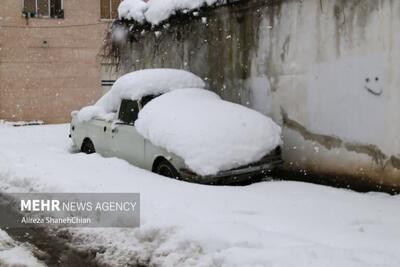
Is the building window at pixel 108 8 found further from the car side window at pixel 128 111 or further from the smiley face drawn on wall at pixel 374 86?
the smiley face drawn on wall at pixel 374 86

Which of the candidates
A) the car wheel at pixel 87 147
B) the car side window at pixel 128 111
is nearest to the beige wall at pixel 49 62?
the car wheel at pixel 87 147

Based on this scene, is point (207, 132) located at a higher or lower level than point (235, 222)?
higher

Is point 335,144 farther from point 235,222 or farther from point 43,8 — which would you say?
point 43,8

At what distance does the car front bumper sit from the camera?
281 inches

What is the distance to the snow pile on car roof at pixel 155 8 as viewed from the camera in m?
10.7

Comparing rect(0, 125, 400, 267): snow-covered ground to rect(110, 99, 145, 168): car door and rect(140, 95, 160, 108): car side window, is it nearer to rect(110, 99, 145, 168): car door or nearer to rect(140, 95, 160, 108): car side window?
rect(110, 99, 145, 168): car door

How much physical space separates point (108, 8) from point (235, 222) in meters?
19.9

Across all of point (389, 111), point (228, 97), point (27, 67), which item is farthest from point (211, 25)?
point (27, 67)

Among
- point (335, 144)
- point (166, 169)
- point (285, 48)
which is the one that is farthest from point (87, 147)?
point (335, 144)

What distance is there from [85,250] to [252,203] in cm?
206

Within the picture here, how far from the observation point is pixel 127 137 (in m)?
8.82

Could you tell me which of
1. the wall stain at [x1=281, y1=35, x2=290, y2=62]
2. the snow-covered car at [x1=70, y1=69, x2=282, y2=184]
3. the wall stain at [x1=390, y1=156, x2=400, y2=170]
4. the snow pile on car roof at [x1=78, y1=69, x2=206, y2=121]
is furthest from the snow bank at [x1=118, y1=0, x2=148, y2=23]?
the wall stain at [x1=390, y1=156, x2=400, y2=170]

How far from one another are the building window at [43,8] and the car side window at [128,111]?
14.7 m

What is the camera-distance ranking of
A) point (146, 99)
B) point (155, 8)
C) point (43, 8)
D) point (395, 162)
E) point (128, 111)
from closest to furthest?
point (395, 162) → point (146, 99) → point (128, 111) → point (155, 8) → point (43, 8)
